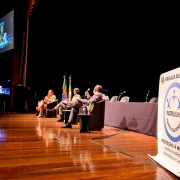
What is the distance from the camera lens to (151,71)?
11.0 m

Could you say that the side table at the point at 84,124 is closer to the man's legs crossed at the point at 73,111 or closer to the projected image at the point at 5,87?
the man's legs crossed at the point at 73,111

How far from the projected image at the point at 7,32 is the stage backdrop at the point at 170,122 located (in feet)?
28.6

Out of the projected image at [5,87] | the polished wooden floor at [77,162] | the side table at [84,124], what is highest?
the projected image at [5,87]

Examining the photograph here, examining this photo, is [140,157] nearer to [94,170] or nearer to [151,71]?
[94,170]

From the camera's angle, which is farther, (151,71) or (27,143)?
(151,71)

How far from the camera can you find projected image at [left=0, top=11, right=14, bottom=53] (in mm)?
9953

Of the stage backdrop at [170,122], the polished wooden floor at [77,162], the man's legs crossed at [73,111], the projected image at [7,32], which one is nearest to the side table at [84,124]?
the man's legs crossed at [73,111]

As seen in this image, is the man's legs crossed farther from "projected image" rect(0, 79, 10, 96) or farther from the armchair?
"projected image" rect(0, 79, 10, 96)

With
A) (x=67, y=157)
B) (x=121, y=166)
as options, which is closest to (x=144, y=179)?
(x=121, y=166)

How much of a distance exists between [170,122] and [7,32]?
9588 mm

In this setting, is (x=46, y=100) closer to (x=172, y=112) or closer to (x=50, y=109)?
(x=50, y=109)

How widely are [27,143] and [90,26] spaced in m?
8.19

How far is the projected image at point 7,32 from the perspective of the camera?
9953 mm

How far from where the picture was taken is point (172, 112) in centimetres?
217
